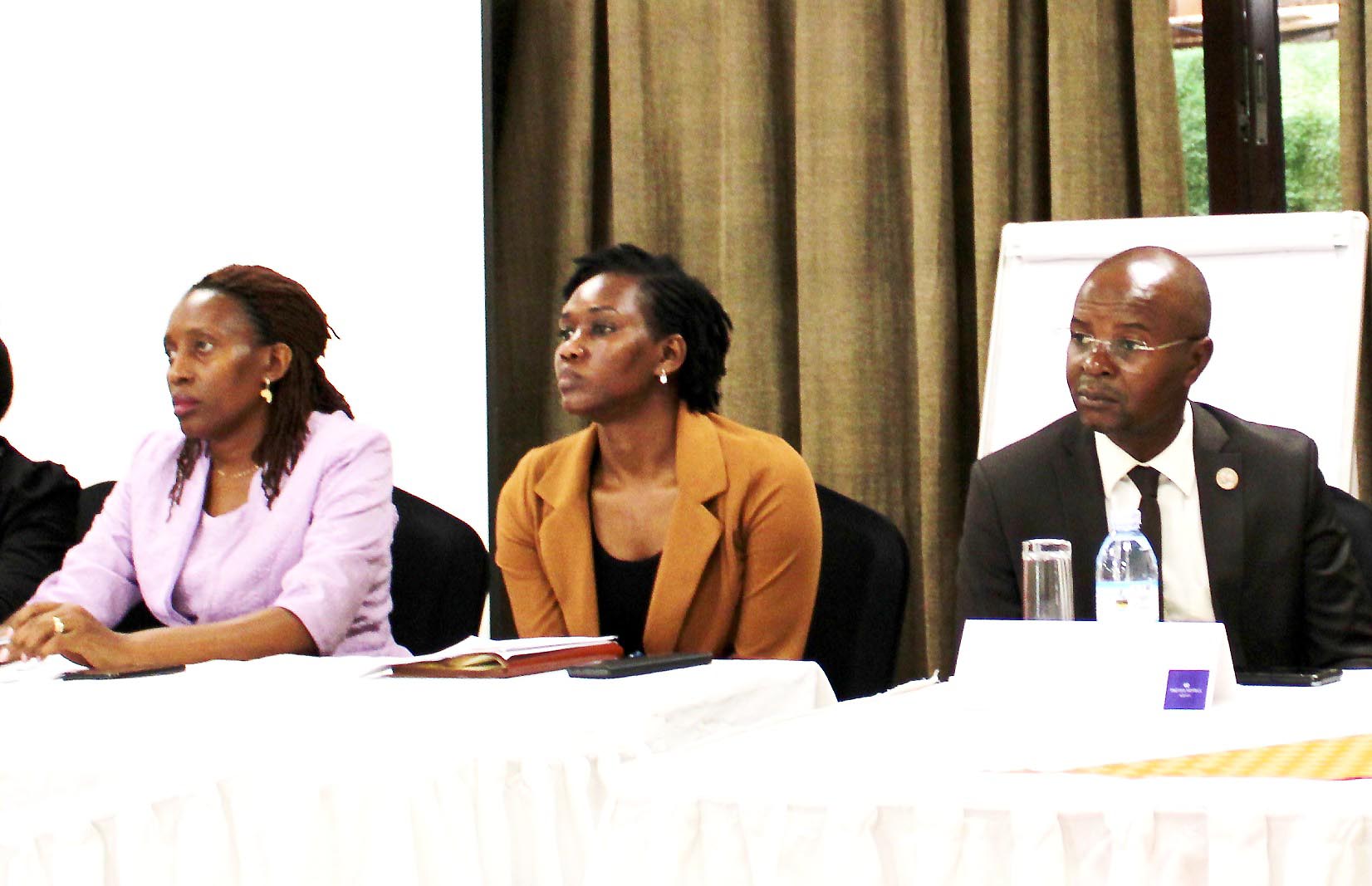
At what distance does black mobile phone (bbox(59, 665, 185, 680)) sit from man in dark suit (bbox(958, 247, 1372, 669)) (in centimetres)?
111

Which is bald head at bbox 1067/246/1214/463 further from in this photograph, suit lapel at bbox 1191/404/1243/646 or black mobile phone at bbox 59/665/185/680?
black mobile phone at bbox 59/665/185/680

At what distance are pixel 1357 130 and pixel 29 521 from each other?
2.67 metres

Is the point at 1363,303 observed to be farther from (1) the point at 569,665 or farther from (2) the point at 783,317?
(1) the point at 569,665

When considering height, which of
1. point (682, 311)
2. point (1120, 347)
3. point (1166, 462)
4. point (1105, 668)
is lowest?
point (1105, 668)

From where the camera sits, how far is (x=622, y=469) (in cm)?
283

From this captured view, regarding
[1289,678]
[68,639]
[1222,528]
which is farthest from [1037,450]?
[68,639]

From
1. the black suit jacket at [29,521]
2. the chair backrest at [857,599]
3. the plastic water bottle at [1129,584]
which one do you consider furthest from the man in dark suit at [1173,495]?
the black suit jacket at [29,521]

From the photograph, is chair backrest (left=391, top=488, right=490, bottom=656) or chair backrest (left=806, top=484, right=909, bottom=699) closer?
chair backrest (left=806, top=484, right=909, bottom=699)

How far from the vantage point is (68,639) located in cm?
219

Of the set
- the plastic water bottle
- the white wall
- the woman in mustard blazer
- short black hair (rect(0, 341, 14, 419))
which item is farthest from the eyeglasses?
short black hair (rect(0, 341, 14, 419))

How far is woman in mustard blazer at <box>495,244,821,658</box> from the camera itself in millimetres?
2654

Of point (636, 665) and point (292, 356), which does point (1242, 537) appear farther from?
point (292, 356)

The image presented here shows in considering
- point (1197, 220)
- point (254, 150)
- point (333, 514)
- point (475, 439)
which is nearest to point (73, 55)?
point (254, 150)

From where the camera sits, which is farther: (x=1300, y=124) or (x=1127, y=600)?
(x=1300, y=124)
